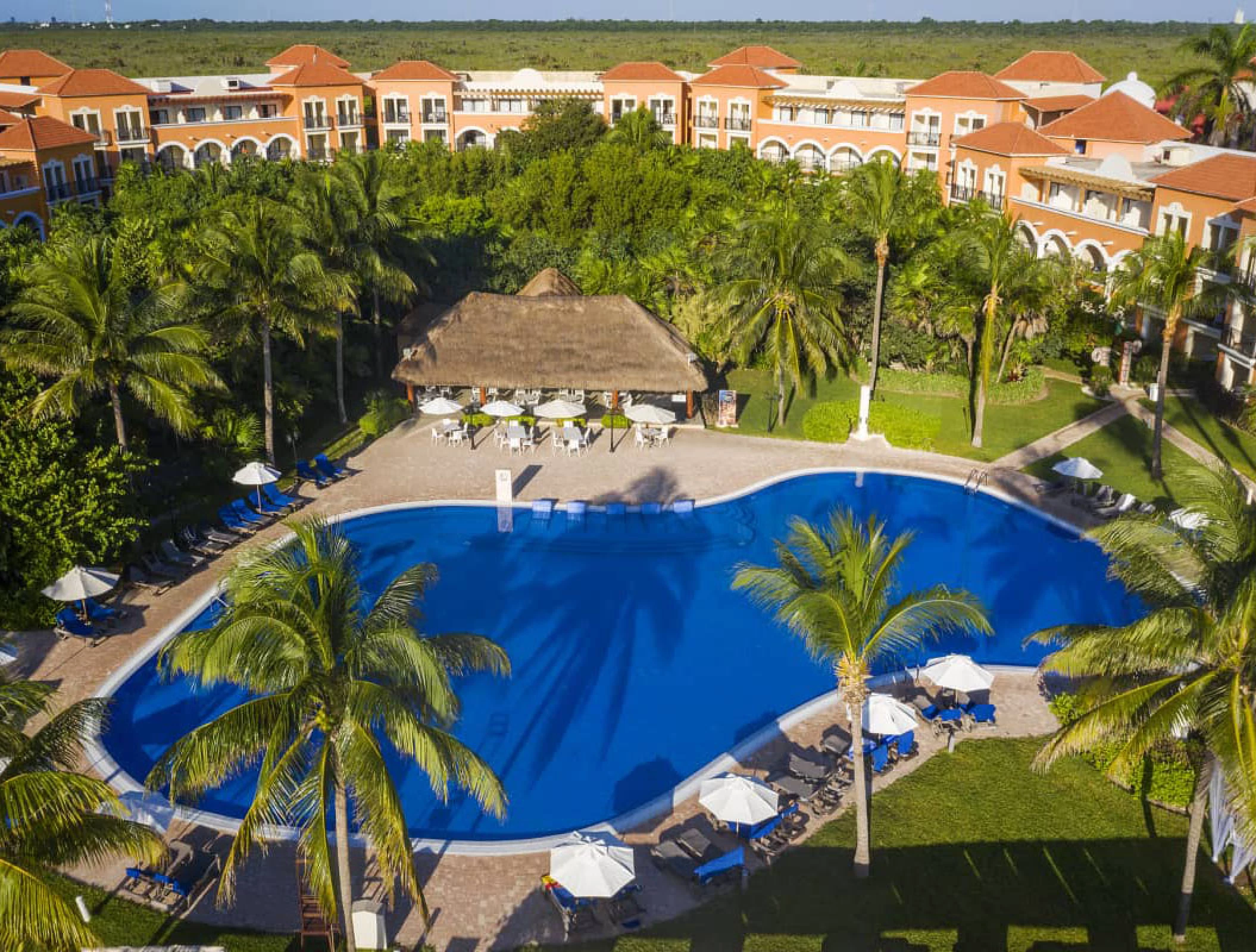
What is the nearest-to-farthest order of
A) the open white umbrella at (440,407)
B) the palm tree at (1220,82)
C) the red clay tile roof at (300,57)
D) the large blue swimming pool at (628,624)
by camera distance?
the large blue swimming pool at (628,624), the open white umbrella at (440,407), the palm tree at (1220,82), the red clay tile roof at (300,57)

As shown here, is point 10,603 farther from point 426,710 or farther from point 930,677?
point 930,677

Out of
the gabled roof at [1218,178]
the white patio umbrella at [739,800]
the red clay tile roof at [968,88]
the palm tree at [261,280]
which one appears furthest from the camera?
the red clay tile roof at [968,88]

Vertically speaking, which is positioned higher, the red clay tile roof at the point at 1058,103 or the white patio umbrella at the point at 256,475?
the red clay tile roof at the point at 1058,103

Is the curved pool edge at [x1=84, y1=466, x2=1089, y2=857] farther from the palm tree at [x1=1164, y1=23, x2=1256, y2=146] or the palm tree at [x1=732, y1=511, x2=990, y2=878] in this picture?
the palm tree at [x1=1164, y1=23, x2=1256, y2=146]

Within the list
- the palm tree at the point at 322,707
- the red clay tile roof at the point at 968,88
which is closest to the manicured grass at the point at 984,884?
the palm tree at the point at 322,707

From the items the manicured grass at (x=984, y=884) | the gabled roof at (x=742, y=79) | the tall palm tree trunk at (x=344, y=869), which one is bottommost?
the manicured grass at (x=984, y=884)

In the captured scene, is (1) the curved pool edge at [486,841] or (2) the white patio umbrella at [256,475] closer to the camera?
(1) the curved pool edge at [486,841]

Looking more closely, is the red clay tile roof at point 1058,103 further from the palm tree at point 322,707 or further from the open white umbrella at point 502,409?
→ the palm tree at point 322,707

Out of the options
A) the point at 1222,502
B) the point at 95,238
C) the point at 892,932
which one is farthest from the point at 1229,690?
the point at 95,238
